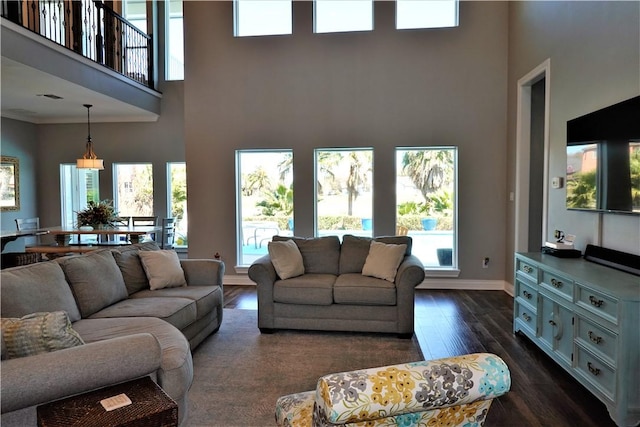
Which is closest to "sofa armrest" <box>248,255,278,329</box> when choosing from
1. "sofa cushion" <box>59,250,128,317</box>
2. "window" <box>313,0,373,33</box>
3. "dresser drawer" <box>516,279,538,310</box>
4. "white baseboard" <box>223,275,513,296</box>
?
"sofa cushion" <box>59,250,128,317</box>

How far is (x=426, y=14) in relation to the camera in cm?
561

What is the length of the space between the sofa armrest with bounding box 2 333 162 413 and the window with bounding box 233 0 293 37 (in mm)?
5204

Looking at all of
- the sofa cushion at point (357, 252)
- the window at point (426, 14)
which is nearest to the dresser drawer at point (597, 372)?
the sofa cushion at point (357, 252)

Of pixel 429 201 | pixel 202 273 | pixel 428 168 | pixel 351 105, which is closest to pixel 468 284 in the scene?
pixel 429 201

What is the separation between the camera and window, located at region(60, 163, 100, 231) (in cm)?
798

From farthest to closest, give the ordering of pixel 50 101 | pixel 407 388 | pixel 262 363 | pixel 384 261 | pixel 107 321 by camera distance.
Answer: pixel 50 101
pixel 384 261
pixel 262 363
pixel 107 321
pixel 407 388

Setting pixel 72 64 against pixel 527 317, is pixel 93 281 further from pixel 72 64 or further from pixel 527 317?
pixel 527 317

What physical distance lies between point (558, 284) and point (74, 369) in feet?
10.1

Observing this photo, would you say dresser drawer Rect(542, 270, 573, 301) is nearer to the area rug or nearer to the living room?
the area rug

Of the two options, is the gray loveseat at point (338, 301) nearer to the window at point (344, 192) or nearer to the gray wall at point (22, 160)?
the window at point (344, 192)

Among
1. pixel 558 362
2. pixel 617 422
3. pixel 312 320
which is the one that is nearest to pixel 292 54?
pixel 312 320

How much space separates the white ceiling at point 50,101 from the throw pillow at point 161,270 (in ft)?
8.66

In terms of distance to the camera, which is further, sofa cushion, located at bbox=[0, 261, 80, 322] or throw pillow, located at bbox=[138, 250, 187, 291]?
throw pillow, located at bbox=[138, 250, 187, 291]

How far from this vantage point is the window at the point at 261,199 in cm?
607
